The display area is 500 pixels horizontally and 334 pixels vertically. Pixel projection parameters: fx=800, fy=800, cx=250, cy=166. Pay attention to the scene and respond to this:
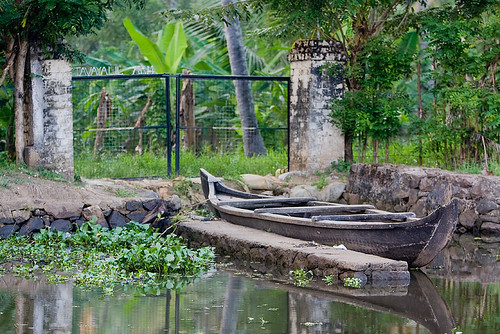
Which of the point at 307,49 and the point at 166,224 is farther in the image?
the point at 307,49

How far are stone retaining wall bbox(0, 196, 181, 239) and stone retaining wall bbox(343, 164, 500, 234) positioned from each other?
363cm

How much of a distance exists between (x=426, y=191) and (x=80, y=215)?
18.8 ft

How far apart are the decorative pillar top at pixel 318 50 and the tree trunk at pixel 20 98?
5.18m

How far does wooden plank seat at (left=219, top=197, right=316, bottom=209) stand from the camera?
12.4 meters

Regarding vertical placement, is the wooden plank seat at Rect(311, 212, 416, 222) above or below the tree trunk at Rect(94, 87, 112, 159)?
below

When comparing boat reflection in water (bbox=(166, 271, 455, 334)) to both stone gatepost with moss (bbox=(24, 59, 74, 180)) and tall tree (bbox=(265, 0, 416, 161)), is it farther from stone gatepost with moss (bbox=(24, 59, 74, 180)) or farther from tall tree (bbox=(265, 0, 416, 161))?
tall tree (bbox=(265, 0, 416, 161))

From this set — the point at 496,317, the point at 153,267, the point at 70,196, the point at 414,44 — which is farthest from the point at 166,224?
the point at 414,44

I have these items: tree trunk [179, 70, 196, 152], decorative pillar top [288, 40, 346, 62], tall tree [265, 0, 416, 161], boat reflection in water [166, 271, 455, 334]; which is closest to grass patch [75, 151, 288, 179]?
tree trunk [179, 70, 196, 152]

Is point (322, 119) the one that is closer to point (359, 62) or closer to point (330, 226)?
point (359, 62)

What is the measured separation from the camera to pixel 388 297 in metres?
8.30

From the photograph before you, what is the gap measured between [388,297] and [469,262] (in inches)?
109

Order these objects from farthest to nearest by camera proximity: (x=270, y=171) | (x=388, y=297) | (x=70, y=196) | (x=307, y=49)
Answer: (x=270, y=171) → (x=307, y=49) → (x=70, y=196) → (x=388, y=297)

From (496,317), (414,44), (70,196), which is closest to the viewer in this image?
(496,317)

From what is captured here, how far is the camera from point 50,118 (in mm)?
12906
